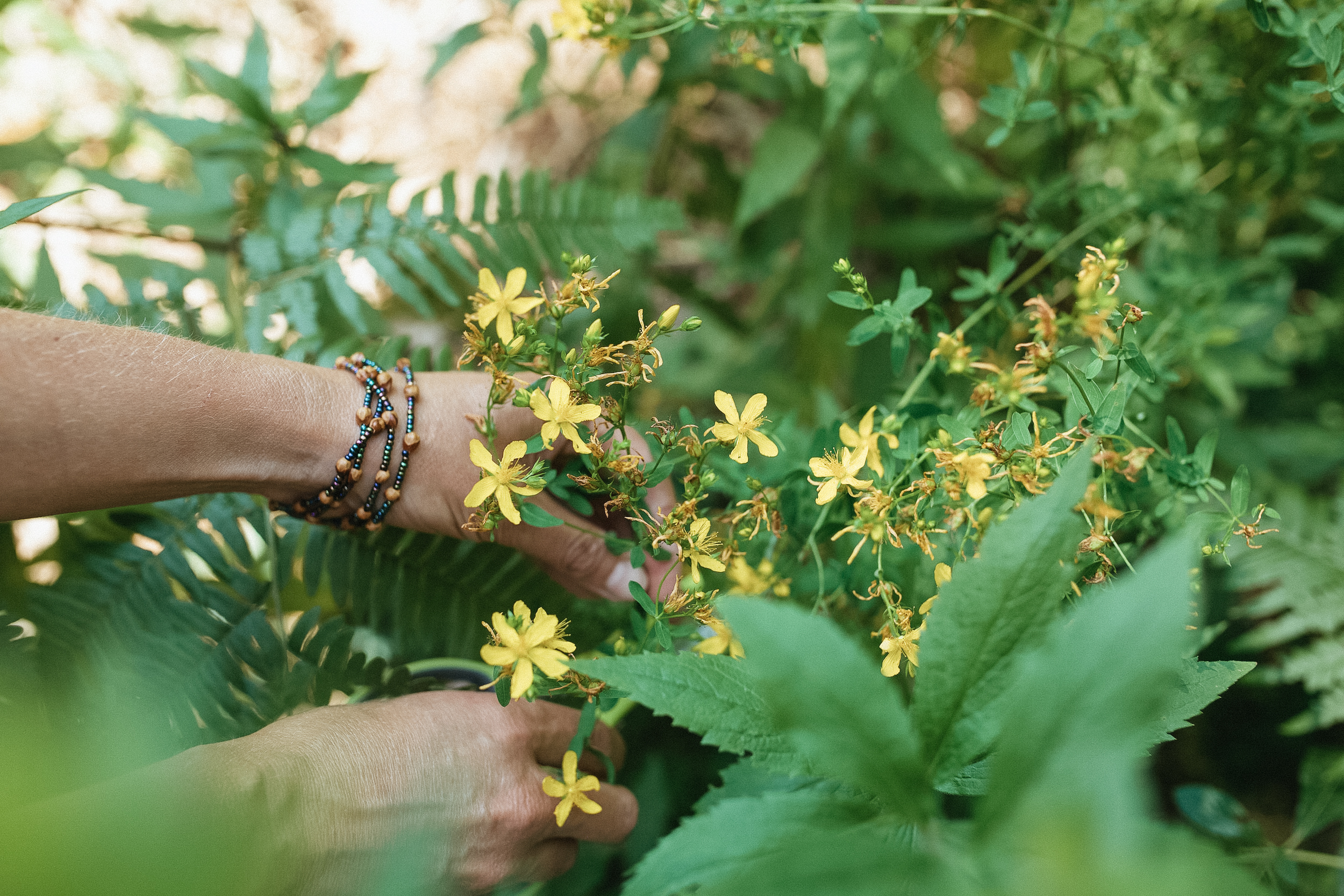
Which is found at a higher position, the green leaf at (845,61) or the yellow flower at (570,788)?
the green leaf at (845,61)

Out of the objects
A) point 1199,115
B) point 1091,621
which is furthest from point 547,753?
point 1199,115

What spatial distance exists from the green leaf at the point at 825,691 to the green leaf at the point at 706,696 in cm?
14

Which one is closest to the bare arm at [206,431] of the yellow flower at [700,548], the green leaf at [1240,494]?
the yellow flower at [700,548]

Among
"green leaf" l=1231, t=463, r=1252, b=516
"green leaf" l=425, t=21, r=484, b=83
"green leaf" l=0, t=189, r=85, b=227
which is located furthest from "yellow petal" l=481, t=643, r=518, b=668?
"green leaf" l=425, t=21, r=484, b=83

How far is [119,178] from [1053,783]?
195 centimetres

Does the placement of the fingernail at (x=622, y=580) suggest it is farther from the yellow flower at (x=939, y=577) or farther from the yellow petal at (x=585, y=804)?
the yellow flower at (x=939, y=577)

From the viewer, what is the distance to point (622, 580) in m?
1.23

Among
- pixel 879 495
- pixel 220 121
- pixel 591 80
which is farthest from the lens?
pixel 591 80

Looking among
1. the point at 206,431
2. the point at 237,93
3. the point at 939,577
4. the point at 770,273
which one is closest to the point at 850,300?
the point at 939,577

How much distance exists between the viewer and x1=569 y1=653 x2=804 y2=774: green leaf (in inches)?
30.5

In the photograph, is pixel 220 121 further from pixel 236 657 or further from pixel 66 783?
pixel 66 783

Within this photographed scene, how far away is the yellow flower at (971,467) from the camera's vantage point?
0.80m

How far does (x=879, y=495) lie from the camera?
86 cm

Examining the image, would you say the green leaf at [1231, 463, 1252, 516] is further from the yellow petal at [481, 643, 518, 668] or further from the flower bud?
the yellow petal at [481, 643, 518, 668]
